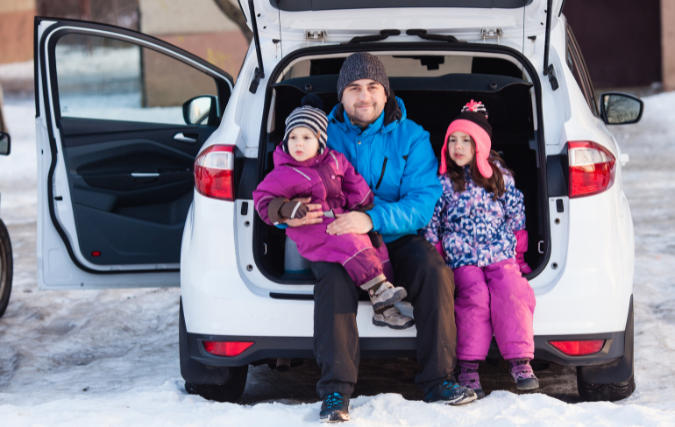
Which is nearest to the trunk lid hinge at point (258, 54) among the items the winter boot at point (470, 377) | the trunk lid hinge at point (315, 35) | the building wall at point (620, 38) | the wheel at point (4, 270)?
the trunk lid hinge at point (315, 35)

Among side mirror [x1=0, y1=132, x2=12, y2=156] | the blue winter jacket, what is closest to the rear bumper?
the blue winter jacket

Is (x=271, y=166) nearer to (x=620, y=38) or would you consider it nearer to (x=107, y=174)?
(x=107, y=174)

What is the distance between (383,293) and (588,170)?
3.06 ft

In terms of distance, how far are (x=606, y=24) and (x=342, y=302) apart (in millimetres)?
16744

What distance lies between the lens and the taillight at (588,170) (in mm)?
2932

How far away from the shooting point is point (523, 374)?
2850 mm

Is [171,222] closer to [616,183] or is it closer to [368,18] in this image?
[368,18]

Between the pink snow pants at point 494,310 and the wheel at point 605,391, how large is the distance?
47 cm

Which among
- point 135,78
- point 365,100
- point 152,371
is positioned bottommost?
point 152,371

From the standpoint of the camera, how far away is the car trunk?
3.29 meters

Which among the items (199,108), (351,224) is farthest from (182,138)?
(351,224)

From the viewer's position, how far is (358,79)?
3.22m

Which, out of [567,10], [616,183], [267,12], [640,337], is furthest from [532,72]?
[567,10]

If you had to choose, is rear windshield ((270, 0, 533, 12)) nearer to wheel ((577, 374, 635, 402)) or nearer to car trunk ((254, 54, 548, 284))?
car trunk ((254, 54, 548, 284))
